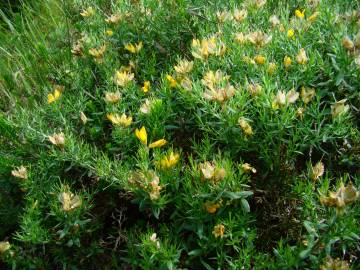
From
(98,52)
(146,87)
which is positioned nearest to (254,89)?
(146,87)

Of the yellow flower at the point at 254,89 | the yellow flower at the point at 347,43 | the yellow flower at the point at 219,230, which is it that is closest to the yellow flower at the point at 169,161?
the yellow flower at the point at 219,230

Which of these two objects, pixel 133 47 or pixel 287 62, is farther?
pixel 133 47

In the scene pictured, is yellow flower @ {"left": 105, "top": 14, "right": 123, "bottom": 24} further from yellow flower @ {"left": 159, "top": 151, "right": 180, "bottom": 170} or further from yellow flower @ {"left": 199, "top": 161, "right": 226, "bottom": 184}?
yellow flower @ {"left": 199, "top": 161, "right": 226, "bottom": 184}

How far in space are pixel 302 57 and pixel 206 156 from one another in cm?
58

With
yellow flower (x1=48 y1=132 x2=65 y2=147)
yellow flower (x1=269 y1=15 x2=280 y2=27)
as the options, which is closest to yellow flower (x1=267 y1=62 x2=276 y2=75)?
yellow flower (x1=269 y1=15 x2=280 y2=27)

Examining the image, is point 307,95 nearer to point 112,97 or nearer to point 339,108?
point 339,108

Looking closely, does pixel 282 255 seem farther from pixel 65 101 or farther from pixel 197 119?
pixel 65 101

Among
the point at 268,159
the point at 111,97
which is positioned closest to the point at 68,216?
the point at 111,97

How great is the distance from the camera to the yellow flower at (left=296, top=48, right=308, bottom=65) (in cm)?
195

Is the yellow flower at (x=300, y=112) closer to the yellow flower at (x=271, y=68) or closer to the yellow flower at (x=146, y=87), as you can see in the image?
the yellow flower at (x=271, y=68)

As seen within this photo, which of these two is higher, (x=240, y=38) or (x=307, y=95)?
(x=240, y=38)

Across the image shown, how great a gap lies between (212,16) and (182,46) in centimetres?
23

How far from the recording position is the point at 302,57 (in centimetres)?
195

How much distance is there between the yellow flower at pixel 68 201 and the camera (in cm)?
174
